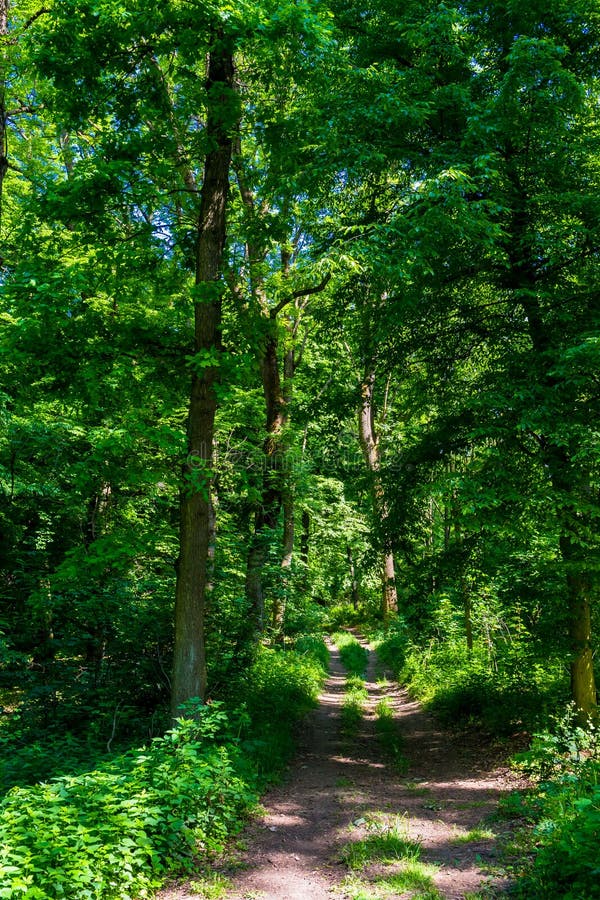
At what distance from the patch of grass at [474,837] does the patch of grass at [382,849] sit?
0.42 m

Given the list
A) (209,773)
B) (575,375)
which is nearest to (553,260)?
(575,375)

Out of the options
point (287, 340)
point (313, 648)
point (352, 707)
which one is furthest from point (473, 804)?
point (313, 648)

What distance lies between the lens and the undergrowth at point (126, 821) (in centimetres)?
367

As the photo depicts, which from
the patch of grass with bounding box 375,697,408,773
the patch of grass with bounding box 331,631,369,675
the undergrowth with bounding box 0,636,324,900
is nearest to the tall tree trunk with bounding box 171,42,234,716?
the undergrowth with bounding box 0,636,324,900

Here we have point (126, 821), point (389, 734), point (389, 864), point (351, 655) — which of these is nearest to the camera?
point (126, 821)

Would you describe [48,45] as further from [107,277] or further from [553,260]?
[553,260]

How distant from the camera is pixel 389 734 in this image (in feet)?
31.7

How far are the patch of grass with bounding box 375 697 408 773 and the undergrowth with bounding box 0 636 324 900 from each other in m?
2.45

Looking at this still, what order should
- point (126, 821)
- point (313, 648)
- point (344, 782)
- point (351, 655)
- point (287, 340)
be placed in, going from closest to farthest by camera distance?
point (126, 821)
point (344, 782)
point (287, 340)
point (313, 648)
point (351, 655)

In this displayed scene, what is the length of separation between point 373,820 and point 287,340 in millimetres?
7106

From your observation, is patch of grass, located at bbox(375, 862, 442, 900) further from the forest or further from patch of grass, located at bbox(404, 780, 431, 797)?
patch of grass, located at bbox(404, 780, 431, 797)

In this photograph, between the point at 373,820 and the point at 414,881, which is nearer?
the point at 414,881

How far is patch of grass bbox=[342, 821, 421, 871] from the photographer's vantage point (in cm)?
472

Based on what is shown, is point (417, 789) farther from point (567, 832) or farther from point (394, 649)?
point (394, 649)
